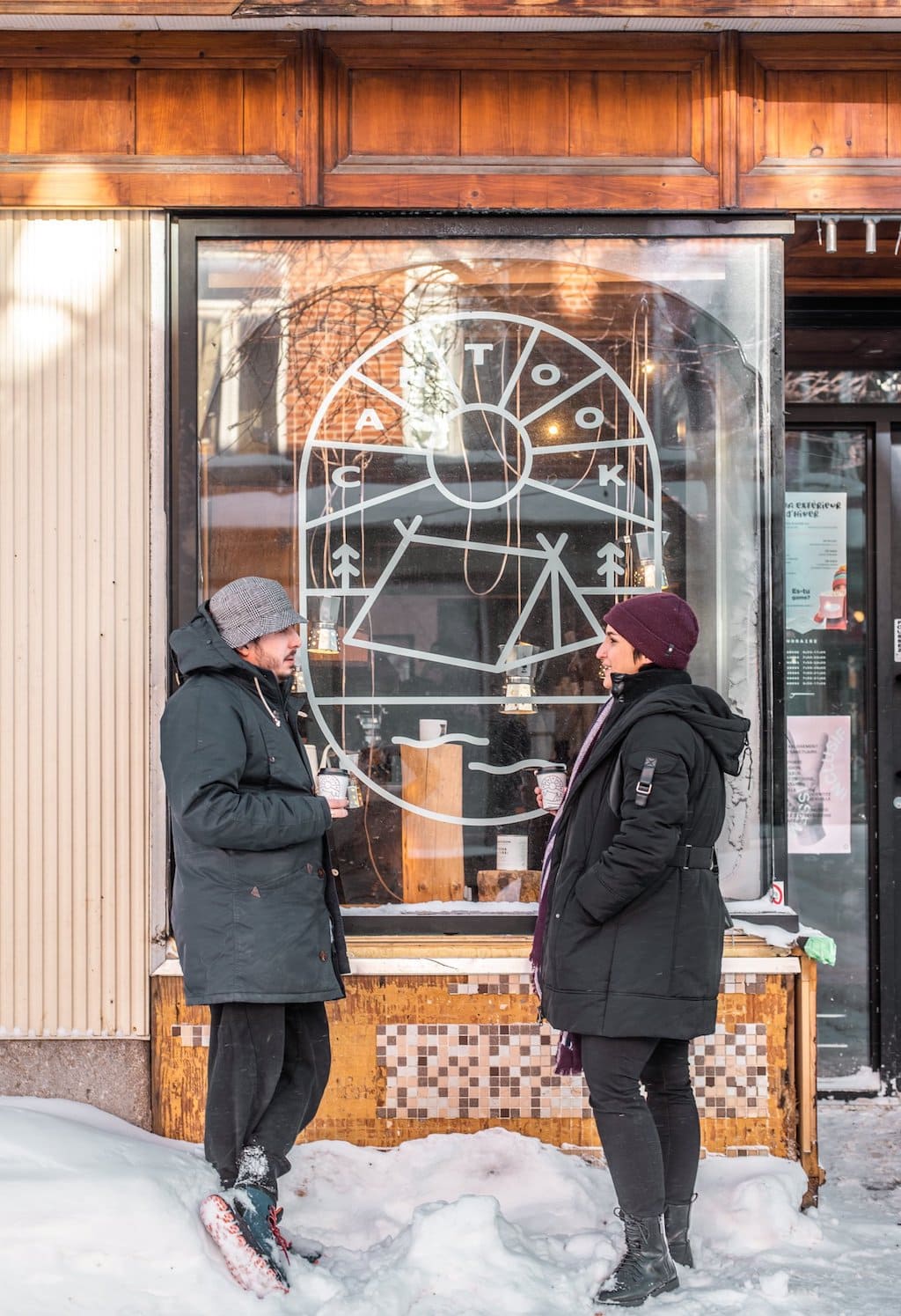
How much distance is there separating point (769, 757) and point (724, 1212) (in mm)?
1512

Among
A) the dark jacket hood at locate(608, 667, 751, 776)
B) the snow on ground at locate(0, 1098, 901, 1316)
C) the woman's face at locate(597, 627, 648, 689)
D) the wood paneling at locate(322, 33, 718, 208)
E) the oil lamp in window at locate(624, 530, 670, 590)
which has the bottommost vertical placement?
the snow on ground at locate(0, 1098, 901, 1316)

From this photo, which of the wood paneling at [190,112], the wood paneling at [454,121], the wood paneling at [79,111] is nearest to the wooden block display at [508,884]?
the wood paneling at [454,121]

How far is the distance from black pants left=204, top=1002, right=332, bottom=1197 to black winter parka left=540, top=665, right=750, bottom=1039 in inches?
28.6

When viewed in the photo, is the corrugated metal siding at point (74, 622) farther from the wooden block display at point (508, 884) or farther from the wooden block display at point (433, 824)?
the wooden block display at point (508, 884)

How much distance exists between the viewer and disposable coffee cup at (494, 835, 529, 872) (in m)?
4.25

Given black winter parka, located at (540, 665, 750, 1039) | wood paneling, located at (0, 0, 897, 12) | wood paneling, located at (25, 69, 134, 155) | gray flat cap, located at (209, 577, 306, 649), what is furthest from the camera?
wood paneling, located at (25, 69, 134, 155)

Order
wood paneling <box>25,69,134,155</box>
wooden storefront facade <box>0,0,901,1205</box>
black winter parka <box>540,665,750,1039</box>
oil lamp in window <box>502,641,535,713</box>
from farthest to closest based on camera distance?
1. oil lamp in window <box>502,641,535,713</box>
2. wood paneling <box>25,69,134,155</box>
3. wooden storefront facade <box>0,0,901,1205</box>
4. black winter parka <box>540,665,750,1039</box>

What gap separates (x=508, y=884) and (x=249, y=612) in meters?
1.57

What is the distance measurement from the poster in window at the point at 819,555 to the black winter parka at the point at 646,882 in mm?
2151

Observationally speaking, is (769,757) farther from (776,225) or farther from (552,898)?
(776,225)

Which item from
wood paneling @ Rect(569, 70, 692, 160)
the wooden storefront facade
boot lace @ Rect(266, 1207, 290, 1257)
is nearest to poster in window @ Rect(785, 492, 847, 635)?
the wooden storefront facade

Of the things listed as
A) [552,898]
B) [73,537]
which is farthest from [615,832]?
[73,537]

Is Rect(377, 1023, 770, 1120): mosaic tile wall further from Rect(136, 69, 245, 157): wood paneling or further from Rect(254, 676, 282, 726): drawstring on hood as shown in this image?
Rect(136, 69, 245, 157): wood paneling

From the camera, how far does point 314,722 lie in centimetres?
428
